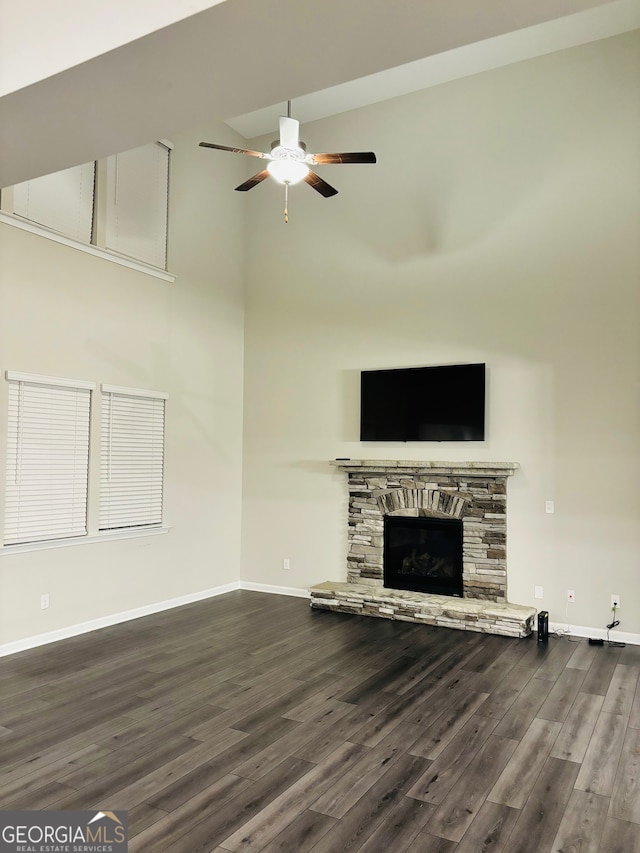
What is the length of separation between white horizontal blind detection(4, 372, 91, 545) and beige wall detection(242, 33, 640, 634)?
233 cm

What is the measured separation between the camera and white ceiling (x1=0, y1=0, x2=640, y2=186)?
178 centimetres

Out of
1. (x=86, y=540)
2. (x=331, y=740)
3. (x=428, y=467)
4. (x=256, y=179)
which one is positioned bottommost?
(x=331, y=740)

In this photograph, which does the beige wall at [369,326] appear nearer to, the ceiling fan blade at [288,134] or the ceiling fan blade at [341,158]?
the ceiling fan blade at [341,158]

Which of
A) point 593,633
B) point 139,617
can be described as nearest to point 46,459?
point 139,617

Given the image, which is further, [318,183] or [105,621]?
[105,621]

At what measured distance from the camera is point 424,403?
6.27m

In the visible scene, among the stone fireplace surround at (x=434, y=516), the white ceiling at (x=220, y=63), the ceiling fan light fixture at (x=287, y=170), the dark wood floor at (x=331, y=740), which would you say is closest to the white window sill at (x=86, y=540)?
the dark wood floor at (x=331, y=740)

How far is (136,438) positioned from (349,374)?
2.30 metres

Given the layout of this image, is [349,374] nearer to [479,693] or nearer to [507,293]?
[507,293]

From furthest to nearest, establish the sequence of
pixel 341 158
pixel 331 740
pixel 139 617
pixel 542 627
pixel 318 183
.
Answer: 1. pixel 139 617
2. pixel 542 627
3. pixel 318 183
4. pixel 341 158
5. pixel 331 740

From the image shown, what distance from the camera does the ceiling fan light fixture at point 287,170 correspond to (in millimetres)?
4562

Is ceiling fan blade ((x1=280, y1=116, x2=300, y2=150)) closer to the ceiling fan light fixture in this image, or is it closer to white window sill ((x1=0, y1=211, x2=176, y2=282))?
the ceiling fan light fixture

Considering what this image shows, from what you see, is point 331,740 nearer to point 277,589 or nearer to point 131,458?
point 131,458

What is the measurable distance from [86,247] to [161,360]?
4.27ft
